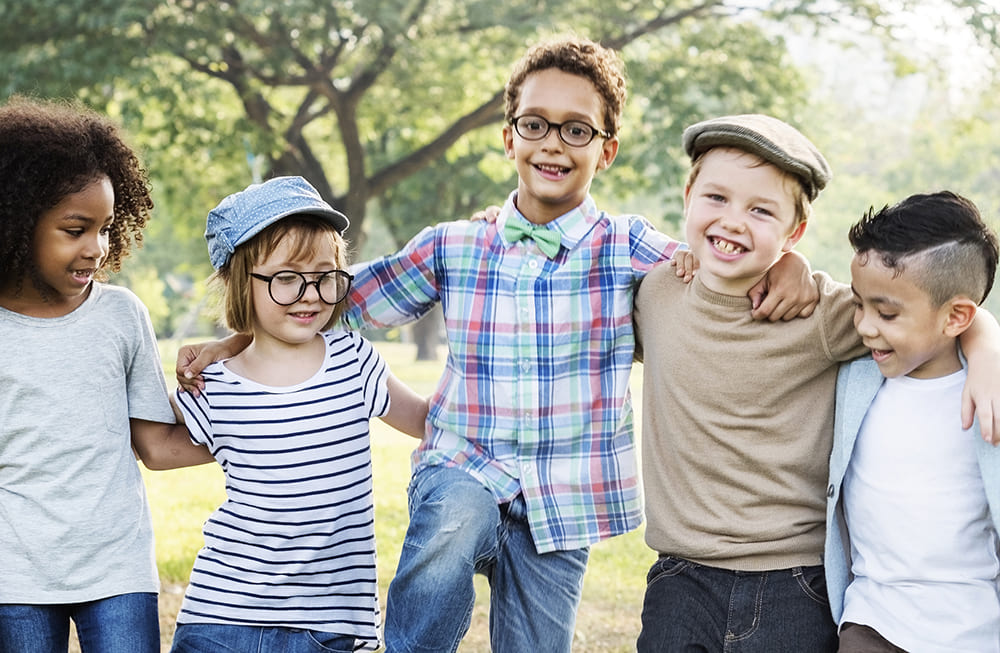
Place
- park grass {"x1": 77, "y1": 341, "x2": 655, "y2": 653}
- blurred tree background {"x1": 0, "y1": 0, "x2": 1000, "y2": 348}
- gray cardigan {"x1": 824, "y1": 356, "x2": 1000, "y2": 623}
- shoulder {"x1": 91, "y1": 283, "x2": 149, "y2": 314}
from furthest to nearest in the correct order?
blurred tree background {"x1": 0, "y1": 0, "x2": 1000, "y2": 348} → park grass {"x1": 77, "y1": 341, "x2": 655, "y2": 653} → shoulder {"x1": 91, "y1": 283, "x2": 149, "y2": 314} → gray cardigan {"x1": 824, "y1": 356, "x2": 1000, "y2": 623}

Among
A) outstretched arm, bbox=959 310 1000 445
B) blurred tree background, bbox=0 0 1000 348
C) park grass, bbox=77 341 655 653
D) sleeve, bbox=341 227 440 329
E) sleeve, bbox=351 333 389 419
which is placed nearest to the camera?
outstretched arm, bbox=959 310 1000 445

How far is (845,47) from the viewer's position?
1177 centimetres

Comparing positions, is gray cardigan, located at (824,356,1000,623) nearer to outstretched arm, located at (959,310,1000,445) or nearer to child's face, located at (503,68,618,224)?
outstretched arm, located at (959,310,1000,445)

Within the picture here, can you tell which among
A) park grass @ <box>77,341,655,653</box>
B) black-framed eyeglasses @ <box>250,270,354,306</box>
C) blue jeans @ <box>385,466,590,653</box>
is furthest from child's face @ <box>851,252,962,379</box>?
park grass @ <box>77,341,655,653</box>

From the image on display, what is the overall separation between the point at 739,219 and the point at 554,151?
0.61 m

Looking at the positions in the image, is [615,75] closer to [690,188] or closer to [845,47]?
[690,188]

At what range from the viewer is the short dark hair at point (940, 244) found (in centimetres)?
264

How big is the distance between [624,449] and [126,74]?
784 cm

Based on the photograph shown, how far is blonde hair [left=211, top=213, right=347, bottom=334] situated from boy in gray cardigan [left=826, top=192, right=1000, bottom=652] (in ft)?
4.70

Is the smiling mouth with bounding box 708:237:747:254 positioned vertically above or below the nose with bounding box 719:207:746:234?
below

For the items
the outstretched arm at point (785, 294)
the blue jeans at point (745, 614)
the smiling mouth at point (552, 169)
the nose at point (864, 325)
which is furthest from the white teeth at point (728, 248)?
the blue jeans at point (745, 614)

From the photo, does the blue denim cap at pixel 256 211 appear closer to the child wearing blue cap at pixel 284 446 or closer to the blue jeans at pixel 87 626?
the child wearing blue cap at pixel 284 446

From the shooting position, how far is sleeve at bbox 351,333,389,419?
9.70ft

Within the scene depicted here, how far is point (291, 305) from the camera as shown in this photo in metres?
2.88
